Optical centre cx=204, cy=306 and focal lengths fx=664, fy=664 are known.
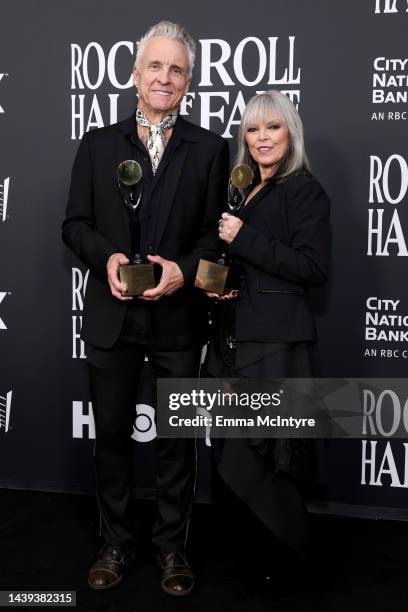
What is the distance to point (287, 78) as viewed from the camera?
2736 millimetres

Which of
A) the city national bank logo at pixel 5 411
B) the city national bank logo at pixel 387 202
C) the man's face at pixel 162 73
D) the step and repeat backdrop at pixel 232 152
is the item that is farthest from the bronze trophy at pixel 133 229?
the city national bank logo at pixel 5 411

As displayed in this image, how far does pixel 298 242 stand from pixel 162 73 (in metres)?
0.68

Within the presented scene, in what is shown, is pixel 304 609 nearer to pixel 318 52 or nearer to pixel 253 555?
pixel 253 555

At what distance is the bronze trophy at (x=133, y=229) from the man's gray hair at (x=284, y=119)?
1.27ft

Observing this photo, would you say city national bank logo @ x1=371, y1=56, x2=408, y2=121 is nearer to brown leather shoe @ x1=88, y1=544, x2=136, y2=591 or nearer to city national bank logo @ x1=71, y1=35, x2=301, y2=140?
city national bank logo @ x1=71, y1=35, x2=301, y2=140

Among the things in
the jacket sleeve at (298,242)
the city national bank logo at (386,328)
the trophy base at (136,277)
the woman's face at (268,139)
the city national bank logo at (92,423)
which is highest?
the woman's face at (268,139)

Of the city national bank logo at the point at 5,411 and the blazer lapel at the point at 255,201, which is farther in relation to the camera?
the city national bank logo at the point at 5,411

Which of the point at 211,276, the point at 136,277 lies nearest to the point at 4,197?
the point at 136,277

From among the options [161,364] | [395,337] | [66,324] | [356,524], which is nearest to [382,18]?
[395,337]

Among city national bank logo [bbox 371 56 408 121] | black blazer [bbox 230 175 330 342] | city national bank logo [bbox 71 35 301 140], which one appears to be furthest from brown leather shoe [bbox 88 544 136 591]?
city national bank logo [bbox 371 56 408 121]

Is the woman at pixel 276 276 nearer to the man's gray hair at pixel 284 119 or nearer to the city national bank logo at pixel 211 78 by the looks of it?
the man's gray hair at pixel 284 119

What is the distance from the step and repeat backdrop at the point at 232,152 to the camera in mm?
2701

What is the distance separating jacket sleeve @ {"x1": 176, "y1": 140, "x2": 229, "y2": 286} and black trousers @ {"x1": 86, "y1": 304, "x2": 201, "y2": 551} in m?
0.28

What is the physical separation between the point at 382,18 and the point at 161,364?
1652 millimetres
